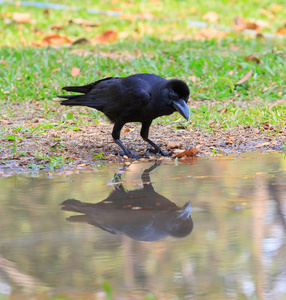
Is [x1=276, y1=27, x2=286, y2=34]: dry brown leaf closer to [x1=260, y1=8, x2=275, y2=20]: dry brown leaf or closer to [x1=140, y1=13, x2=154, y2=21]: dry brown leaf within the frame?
[x1=260, y1=8, x2=275, y2=20]: dry brown leaf

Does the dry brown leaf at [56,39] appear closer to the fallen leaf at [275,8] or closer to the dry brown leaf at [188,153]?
the fallen leaf at [275,8]

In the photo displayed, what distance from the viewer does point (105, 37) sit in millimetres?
10734

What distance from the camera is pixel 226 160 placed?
510 cm

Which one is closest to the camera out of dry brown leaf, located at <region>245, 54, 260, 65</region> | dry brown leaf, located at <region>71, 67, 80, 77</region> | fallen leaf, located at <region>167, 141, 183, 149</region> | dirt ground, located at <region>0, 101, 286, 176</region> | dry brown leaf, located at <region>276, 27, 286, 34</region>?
dirt ground, located at <region>0, 101, 286, 176</region>

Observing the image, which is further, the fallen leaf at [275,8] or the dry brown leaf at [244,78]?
the fallen leaf at [275,8]

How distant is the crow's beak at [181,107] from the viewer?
16.6 feet

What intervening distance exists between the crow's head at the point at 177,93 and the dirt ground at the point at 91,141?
551mm

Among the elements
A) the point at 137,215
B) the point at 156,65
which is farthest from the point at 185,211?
the point at 156,65

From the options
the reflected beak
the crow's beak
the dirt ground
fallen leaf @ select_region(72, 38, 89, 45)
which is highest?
the crow's beak

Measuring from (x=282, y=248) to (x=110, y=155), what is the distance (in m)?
2.89

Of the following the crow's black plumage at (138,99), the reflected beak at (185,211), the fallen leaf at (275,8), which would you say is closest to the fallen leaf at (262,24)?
the fallen leaf at (275,8)

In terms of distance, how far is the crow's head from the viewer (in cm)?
510

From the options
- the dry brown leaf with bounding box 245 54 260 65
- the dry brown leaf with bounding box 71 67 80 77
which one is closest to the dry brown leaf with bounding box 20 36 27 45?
the dry brown leaf with bounding box 71 67 80 77

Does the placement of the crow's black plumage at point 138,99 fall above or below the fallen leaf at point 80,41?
above
